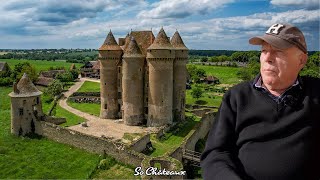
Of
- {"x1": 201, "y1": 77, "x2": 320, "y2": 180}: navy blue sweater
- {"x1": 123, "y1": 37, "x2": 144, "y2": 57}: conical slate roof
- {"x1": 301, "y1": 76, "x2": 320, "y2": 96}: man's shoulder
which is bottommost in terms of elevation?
{"x1": 201, "y1": 77, "x2": 320, "y2": 180}: navy blue sweater

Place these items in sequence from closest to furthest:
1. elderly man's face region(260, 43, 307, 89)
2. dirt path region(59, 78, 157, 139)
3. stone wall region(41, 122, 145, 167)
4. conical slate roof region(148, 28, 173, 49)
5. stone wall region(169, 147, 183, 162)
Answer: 1. elderly man's face region(260, 43, 307, 89)
2. stone wall region(169, 147, 183, 162)
3. stone wall region(41, 122, 145, 167)
4. dirt path region(59, 78, 157, 139)
5. conical slate roof region(148, 28, 173, 49)

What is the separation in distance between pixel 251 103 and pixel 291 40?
788 millimetres

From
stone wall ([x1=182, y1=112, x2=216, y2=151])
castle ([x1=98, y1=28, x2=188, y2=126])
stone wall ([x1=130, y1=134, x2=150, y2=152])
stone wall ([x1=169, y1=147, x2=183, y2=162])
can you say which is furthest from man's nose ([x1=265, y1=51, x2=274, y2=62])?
castle ([x1=98, y1=28, x2=188, y2=126])

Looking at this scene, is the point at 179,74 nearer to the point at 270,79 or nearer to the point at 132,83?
the point at 132,83

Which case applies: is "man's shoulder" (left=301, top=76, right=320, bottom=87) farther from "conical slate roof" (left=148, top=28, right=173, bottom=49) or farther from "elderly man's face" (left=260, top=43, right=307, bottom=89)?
"conical slate roof" (left=148, top=28, right=173, bottom=49)

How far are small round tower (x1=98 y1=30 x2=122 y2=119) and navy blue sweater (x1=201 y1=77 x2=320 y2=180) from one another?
33.5 metres

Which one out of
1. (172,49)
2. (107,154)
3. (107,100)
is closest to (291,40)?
(107,154)

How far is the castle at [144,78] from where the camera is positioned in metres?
32.9

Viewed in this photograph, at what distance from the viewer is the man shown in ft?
10.3

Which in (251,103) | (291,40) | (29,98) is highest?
(291,40)

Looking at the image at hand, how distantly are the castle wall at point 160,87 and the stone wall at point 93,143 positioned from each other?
298 inches

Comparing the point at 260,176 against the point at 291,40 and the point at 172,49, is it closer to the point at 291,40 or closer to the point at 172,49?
the point at 291,40

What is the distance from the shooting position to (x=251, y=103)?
3.46 metres

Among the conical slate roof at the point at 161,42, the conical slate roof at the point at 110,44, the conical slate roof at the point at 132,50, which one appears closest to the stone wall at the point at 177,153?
the conical slate roof at the point at 161,42
